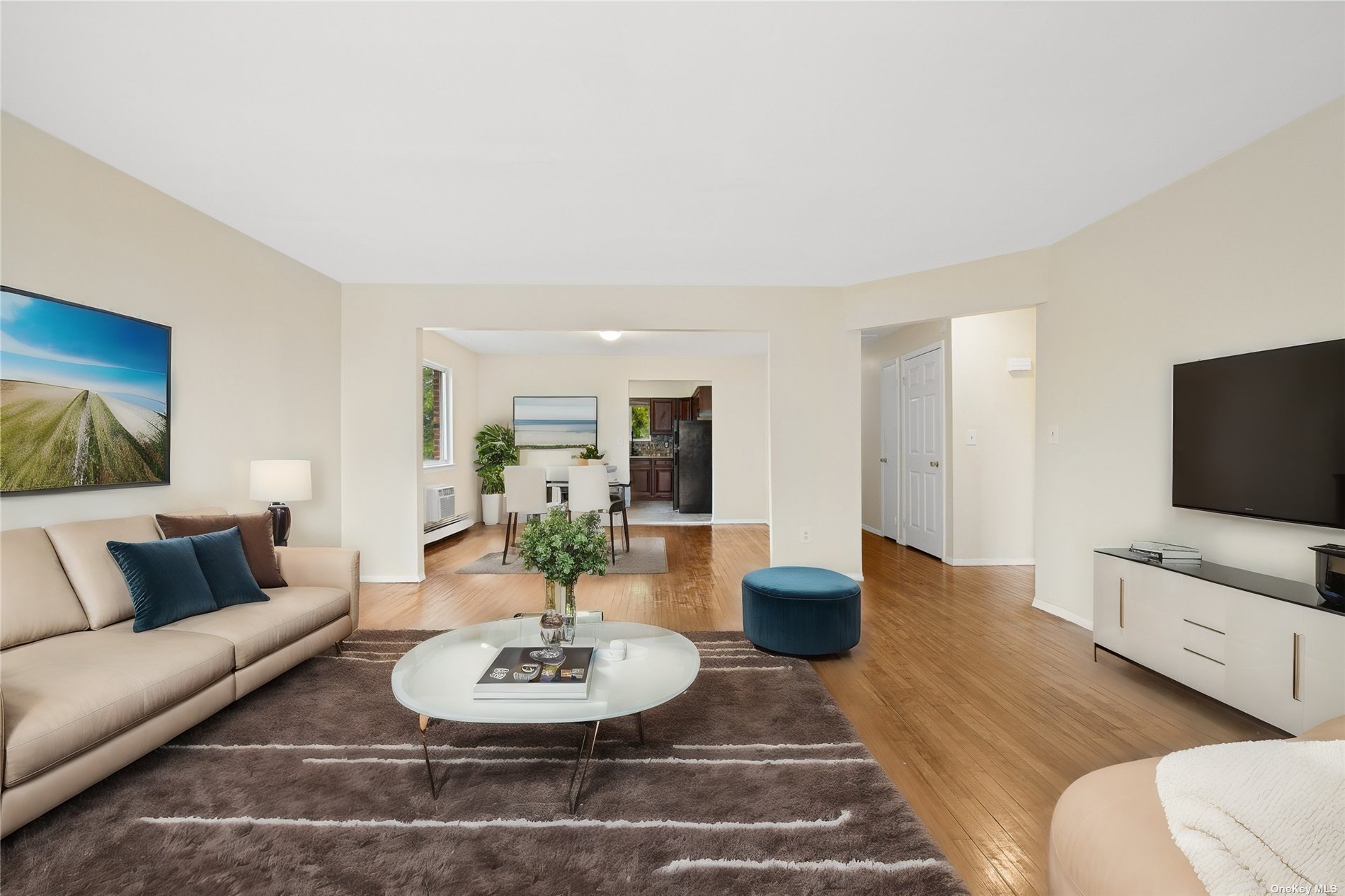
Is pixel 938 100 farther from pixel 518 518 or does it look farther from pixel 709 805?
pixel 518 518

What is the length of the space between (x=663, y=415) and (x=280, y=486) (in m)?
8.28

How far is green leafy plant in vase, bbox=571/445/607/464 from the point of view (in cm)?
789

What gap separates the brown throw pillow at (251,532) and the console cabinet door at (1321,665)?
175 inches

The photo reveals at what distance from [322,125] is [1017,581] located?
5.56 metres

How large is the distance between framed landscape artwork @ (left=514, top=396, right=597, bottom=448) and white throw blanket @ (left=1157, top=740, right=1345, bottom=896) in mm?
7588

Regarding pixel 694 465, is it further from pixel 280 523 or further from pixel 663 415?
pixel 280 523

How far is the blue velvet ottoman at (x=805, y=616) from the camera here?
3125 mm

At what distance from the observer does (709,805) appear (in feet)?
6.12

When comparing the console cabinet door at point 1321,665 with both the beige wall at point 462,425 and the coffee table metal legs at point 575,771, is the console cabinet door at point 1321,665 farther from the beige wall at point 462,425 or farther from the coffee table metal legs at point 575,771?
the beige wall at point 462,425

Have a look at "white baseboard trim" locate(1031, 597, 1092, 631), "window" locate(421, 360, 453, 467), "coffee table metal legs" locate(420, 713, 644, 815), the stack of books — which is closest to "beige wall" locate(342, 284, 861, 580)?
"white baseboard trim" locate(1031, 597, 1092, 631)

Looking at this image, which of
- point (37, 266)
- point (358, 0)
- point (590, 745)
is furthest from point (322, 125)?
point (590, 745)

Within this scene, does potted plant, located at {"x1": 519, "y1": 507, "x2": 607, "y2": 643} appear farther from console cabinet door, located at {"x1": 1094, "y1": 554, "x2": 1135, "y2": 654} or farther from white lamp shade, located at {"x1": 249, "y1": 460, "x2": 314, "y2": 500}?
console cabinet door, located at {"x1": 1094, "y1": 554, "x2": 1135, "y2": 654}

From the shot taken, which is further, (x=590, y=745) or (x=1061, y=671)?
(x=1061, y=671)

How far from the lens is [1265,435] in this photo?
2.51 meters
